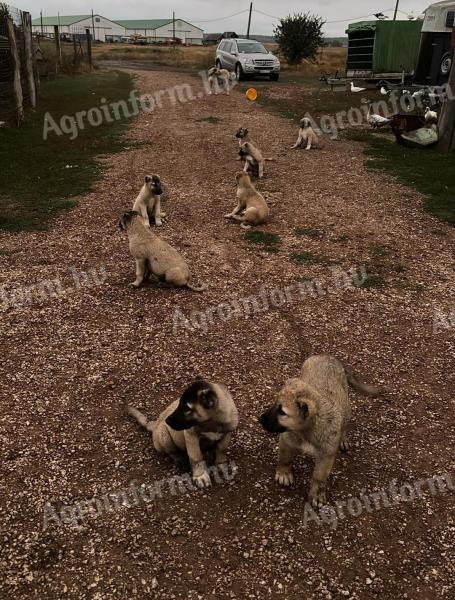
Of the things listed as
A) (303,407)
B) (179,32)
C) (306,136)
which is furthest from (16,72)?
(179,32)

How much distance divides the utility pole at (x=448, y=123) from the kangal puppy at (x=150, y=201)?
34.9 feet

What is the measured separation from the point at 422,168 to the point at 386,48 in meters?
19.1

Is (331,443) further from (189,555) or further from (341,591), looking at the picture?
(189,555)

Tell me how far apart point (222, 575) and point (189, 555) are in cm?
31

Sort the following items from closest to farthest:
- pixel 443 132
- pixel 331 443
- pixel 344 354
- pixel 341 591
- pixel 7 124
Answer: pixel 341 591
pixel 331 443
pixel 344 354
pixel 443 132
pixel 7 124

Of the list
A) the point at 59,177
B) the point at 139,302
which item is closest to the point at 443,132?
the point at 59,177

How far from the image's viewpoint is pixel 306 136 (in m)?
17.2

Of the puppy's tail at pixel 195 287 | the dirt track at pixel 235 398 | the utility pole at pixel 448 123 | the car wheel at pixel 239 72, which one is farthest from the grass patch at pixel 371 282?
the car wheel at pixel 239 72

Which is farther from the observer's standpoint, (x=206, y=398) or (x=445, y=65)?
(x=445, y=65)

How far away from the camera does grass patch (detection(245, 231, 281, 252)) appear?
9898 mm

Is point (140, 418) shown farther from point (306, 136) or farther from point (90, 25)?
point (90, 25)

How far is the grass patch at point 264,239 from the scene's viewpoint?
32.5ft

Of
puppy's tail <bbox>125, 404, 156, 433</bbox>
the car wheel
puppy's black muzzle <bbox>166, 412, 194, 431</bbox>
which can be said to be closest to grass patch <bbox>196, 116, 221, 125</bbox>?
the car wheel

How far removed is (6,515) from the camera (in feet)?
14.3
